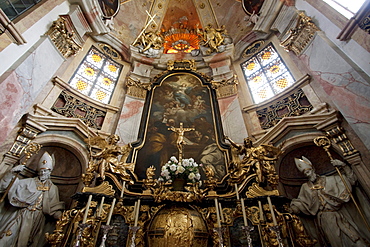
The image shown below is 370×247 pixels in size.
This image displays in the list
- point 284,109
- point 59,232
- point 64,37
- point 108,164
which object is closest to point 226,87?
point 284,109

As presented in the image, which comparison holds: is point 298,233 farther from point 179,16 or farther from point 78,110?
point 179,16

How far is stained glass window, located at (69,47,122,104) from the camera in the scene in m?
6.84

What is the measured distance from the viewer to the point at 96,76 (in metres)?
7.44

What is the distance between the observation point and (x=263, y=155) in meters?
4.17

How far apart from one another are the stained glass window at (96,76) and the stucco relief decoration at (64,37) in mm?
837

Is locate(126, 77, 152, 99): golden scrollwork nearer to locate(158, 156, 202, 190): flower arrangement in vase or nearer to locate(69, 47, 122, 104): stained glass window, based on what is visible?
locate(69, 47, 122, 104): stained glass window

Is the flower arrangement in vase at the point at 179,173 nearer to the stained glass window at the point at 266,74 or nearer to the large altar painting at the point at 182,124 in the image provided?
the large altar painting at the point at 182,124

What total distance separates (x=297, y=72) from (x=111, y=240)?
657 cm

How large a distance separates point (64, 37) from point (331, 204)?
7.88 meters

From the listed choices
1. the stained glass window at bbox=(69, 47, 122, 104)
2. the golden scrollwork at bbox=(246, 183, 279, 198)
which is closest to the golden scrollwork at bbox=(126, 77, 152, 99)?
the stained glass window at bbox=(69, 47, 122, 104)

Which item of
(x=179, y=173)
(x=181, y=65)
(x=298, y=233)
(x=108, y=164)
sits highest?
(x=181, y=65)

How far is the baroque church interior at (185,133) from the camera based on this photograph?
355 centimetres

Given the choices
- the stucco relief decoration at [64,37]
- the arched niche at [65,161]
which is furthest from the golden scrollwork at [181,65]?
the arched niche at [65,161]

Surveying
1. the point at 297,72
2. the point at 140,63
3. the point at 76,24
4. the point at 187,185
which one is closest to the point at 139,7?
the point at 140,63
